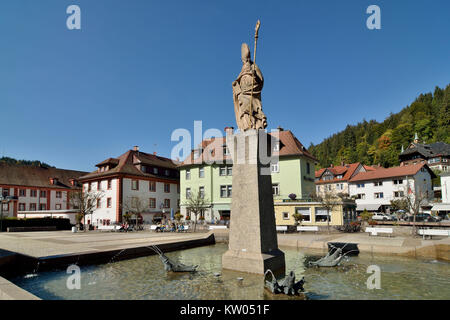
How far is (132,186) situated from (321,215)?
28.0 m

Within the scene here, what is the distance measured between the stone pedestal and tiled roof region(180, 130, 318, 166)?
29.3m

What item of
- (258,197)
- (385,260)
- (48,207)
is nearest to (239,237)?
A: (258,197)

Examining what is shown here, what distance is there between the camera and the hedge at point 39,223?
36.9 metres

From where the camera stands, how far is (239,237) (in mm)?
8945

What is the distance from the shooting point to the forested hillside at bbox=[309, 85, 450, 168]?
106 m

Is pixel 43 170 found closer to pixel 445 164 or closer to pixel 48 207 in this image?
pixel 48 207

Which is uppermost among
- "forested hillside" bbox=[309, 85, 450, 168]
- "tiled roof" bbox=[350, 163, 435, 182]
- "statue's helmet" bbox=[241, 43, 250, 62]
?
"forested hillside" bbox=[309, 85, 450, 168]

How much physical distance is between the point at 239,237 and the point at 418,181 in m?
60.8

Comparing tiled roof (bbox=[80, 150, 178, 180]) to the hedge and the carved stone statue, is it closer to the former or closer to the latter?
the hedge

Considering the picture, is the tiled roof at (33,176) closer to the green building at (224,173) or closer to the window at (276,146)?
the green building at (224,173)

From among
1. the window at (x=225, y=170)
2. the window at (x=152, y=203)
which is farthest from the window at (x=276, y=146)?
the window at (x=152, y=203)

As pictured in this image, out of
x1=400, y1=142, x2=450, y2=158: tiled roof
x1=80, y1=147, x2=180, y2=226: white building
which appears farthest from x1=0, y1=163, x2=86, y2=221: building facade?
x1=400, y1=142, x2=450, y2=158: tiled roof

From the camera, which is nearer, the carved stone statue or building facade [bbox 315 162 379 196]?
the carved stone statue

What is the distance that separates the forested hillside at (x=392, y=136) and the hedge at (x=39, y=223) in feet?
272
